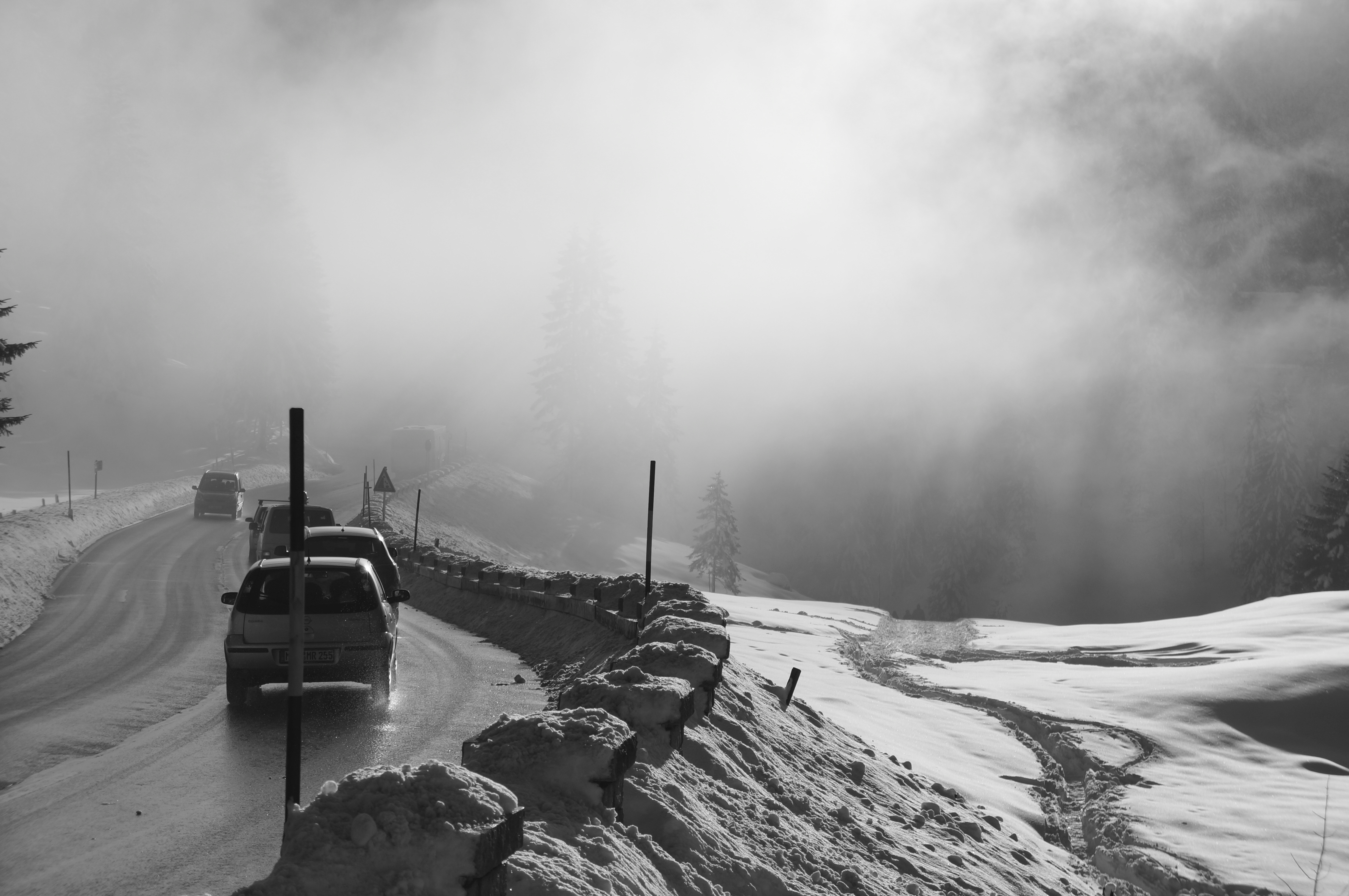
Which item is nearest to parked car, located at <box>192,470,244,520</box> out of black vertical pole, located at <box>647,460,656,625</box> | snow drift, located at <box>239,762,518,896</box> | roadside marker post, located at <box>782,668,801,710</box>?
black vertical pole, located at <box>647,460,656,625</box>

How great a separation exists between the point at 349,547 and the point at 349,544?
62mm

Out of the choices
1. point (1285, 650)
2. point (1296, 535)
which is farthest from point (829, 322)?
point (1285, 650)

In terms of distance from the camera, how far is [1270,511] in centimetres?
11888

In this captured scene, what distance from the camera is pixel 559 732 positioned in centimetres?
604

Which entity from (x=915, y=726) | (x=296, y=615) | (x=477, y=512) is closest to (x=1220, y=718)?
(x=915, y=726)

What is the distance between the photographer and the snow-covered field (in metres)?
14.0

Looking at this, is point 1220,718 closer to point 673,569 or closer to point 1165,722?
point 1165,722

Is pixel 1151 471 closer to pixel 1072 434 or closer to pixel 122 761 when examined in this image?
pixel 1072 434

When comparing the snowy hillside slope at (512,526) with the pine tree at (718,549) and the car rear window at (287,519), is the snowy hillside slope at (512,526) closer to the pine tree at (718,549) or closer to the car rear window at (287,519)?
the pine tree at (718,549)

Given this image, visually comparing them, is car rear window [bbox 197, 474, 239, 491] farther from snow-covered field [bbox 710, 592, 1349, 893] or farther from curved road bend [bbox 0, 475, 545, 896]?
curved road bend [bbox 0, 475, 545, 896]

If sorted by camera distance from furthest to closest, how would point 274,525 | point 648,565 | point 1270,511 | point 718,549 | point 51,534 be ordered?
point 1270,511
point 718,549
point 51,534
point 274,525
point 648,565

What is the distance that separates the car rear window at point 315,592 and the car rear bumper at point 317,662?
408 mm

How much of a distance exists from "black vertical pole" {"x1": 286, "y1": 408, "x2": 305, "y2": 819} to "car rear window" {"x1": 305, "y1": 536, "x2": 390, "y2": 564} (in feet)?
45.1

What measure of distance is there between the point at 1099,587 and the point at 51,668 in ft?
477
